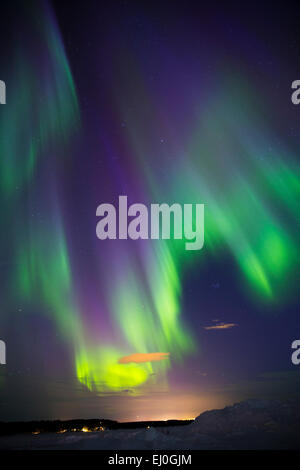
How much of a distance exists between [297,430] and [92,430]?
41.9m

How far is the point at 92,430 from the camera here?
285 ft
